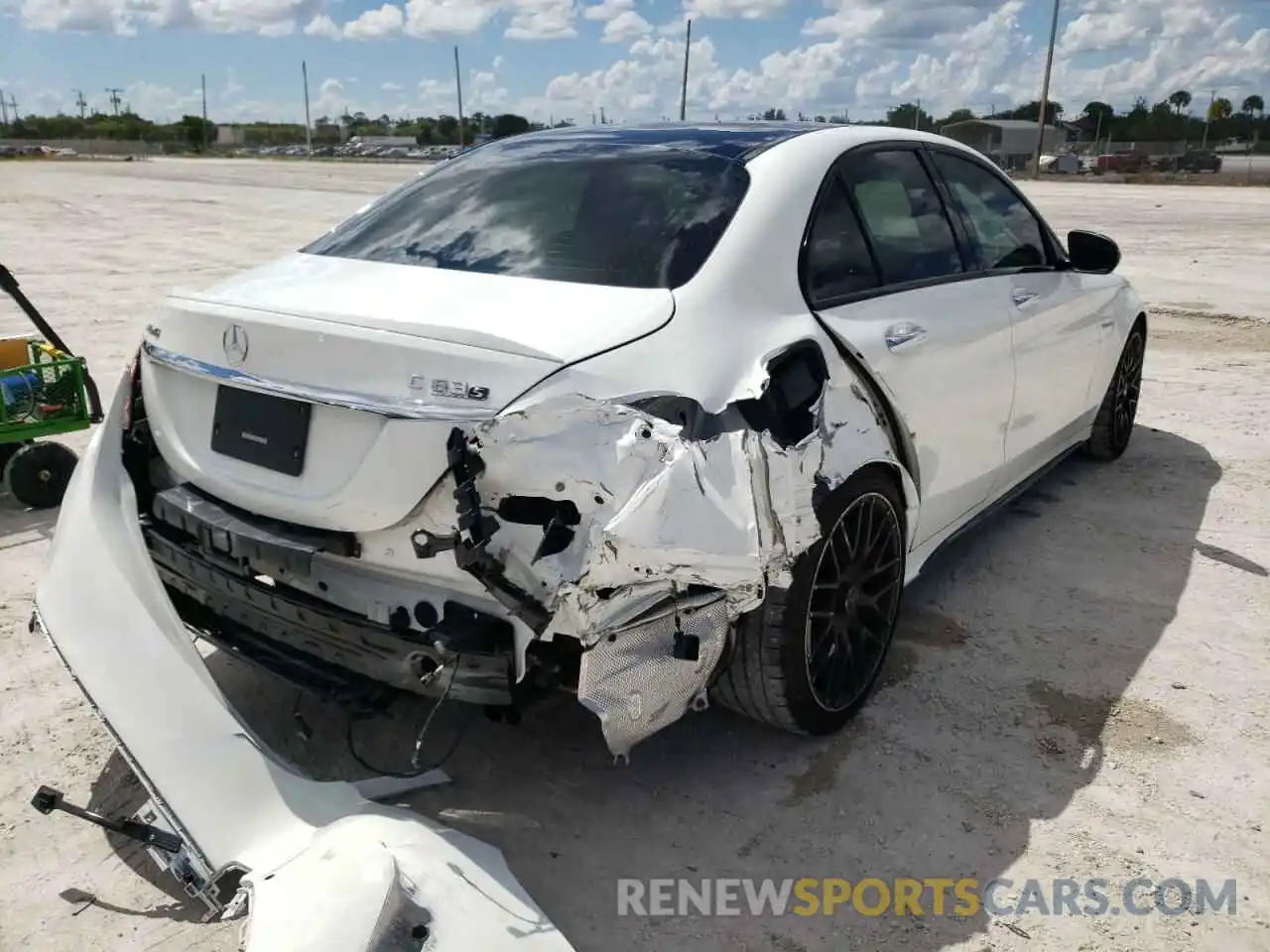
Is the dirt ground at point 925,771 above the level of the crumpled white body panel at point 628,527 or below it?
below

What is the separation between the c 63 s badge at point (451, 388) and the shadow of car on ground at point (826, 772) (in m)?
1.19

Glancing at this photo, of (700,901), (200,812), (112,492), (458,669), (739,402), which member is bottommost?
(700,901)

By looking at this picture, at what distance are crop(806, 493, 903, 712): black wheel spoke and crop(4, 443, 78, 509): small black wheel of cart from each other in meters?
3.63

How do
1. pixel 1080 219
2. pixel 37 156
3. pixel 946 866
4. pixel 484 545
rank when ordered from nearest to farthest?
pixel 484 545
pixel 946 866
pixel 1080 219
pixel 37 156

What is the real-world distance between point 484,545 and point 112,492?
1341mm

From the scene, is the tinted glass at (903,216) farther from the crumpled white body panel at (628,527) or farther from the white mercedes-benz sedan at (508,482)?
the crumpled white body panel at (628,527)

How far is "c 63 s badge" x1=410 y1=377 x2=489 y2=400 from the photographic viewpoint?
233cm

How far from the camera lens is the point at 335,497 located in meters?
2.47

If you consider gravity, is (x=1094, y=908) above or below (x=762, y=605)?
below

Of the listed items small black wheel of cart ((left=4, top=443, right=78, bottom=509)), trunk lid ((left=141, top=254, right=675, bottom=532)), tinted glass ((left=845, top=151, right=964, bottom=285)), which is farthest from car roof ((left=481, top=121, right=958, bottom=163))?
small black wheel of cart ((left=4, top=443, right=78, bottom=509))

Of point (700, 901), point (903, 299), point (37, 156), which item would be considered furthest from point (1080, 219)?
point (37, 156)

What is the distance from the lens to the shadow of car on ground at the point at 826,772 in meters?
2.61

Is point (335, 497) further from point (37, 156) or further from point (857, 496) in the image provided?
point (37, 156)

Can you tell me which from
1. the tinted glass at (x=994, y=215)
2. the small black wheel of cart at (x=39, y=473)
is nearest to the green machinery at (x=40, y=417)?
the small black wheel of cart at (x=39, y=473)
